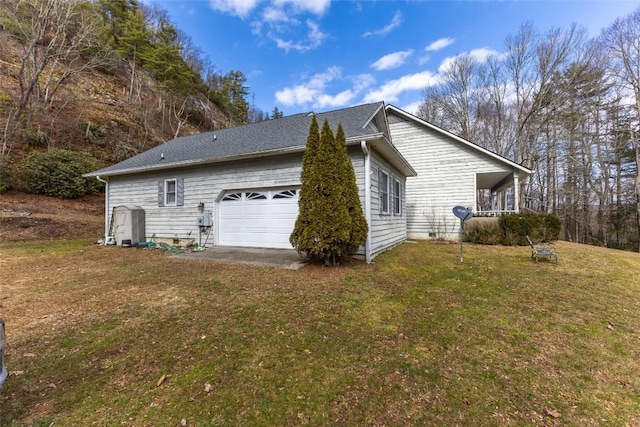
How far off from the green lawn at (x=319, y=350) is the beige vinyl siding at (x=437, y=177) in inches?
259

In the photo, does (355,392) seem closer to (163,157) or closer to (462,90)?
(163,157)

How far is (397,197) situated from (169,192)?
27.7ft

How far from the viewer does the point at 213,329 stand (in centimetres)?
334

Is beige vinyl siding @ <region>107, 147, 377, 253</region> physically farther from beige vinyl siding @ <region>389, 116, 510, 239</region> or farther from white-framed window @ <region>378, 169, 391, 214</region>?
beige vinyl siding @ <region>389, 116, 510, 239</region>

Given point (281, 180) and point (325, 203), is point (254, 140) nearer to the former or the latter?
point (281, 180)

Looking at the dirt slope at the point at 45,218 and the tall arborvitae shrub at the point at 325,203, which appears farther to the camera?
the dirt slope at the point at 45,218

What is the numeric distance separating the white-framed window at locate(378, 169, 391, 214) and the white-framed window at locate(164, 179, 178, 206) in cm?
725

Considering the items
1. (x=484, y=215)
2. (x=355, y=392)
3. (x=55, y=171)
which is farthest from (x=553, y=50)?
(x=55, y=171)

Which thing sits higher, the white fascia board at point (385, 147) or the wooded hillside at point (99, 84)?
the wooded hillside at point (99, 84)

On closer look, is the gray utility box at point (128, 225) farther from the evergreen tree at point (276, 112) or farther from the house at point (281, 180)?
the evergreen tree at point (276, 112)

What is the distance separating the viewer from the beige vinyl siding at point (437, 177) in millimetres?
11711

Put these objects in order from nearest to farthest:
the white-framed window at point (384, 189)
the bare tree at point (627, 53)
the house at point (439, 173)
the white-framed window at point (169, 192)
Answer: the white-framed window at point (384, 189) < the white-framed window at point (169, 192) < the house at point (439, 173) < the bare tree at point (627, 53)

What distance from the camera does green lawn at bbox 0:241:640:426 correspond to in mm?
2055

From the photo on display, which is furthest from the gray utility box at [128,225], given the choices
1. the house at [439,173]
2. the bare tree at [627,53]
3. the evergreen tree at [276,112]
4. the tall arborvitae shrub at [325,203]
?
the evergreen tree at [276,112]
